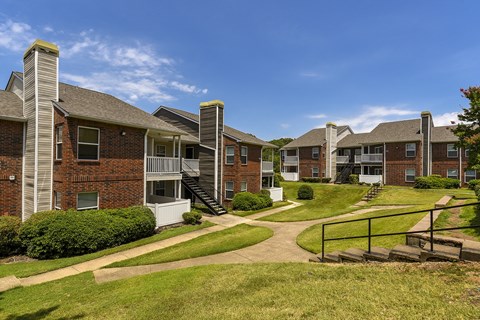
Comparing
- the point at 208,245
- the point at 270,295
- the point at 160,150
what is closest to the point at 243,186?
the point at 160,150

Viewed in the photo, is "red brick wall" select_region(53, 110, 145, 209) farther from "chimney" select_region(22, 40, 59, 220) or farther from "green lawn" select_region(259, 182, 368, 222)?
"green lawn" select_region(259, 182, 368, 222)

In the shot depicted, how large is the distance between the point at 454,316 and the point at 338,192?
27.2 meters

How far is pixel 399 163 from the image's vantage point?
32438 millimetres

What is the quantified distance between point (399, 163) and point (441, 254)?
1190 inches

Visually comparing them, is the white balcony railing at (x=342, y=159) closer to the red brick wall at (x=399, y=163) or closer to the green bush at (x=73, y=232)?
the red brick wall at (x=399, y=163)

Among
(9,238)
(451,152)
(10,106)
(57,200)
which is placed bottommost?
(9,238)

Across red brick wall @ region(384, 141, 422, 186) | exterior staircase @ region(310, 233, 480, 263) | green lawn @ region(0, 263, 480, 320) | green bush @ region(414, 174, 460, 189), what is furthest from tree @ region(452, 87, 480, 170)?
red brick wall @ region(384, 141, 422, 186)

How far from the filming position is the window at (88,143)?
13587 mm

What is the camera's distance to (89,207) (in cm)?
1381

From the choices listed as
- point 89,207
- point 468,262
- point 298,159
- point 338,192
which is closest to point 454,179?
point 338,192

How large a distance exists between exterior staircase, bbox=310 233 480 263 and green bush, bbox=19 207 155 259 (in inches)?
371

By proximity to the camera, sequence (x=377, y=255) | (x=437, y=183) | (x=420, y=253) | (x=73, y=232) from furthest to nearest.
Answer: (x=437, y=183), (x=73, y=232), (x=377, y=255), (x=420, y=253)

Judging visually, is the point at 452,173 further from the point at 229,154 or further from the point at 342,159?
the point at 229,154

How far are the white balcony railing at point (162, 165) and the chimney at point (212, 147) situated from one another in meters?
4.66
